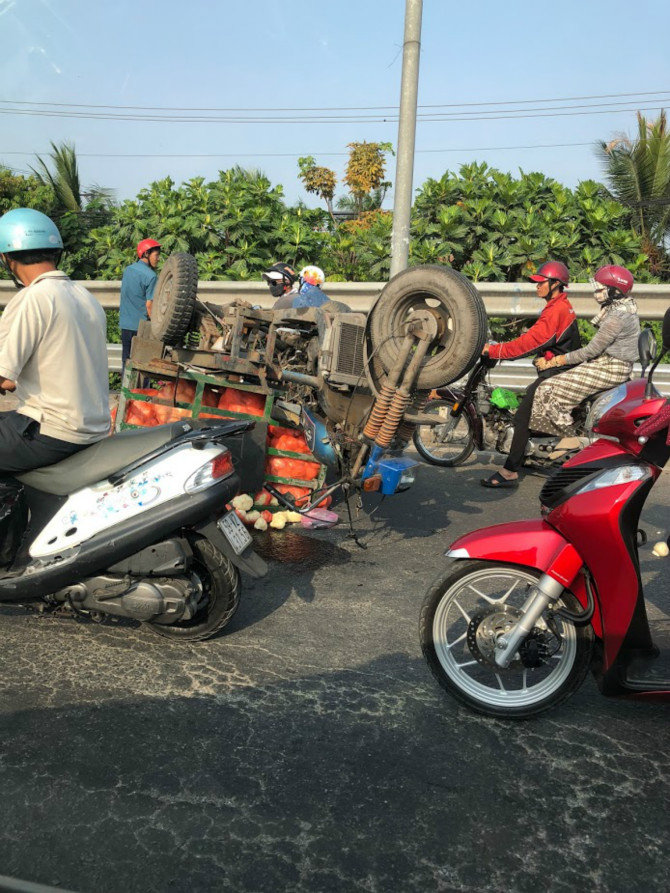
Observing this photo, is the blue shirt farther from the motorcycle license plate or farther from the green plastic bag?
the motorcycle license plate

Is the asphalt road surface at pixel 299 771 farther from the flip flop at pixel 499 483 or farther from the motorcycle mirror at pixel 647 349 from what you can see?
the flip flop at pixel 499 483

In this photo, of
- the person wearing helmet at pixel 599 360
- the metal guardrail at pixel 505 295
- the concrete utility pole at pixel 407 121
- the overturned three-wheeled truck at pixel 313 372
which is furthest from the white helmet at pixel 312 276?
the person wearing helmet at pixel 599 360

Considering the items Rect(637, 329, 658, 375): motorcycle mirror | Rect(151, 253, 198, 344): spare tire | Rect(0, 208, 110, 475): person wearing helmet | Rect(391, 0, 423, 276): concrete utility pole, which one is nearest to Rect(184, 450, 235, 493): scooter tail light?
Rect(0, 208, 110, 475): person wearing helmet

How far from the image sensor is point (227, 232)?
453 inches

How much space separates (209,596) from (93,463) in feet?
2.62

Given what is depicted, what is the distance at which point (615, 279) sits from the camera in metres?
6.80

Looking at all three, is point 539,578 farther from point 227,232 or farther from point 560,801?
point 227,232

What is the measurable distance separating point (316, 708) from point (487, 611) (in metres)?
0.78

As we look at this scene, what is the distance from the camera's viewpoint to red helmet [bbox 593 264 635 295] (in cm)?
680

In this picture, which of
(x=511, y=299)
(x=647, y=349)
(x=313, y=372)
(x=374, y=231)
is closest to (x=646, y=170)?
(x=374, y=231)

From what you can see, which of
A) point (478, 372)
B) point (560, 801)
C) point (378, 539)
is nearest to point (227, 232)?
point (478, 372)

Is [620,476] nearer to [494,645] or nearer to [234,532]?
[494,645]

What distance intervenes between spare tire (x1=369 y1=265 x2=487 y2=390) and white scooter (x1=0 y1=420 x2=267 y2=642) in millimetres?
1690

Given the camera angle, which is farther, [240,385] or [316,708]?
[240,385]
